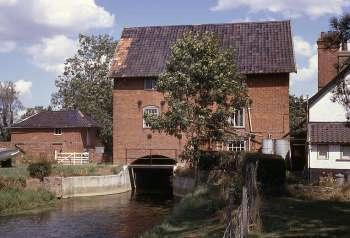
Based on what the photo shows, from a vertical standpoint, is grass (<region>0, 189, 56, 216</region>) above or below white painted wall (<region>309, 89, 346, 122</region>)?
below

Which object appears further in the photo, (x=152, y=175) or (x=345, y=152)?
(x=152, y=175)

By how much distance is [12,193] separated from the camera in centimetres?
3600

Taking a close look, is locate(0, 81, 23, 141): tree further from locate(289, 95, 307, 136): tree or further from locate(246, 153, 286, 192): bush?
locate(246, 153, 286, 192): bush

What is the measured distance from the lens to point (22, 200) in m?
35.4

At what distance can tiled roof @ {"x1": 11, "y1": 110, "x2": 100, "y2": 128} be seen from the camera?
5338 centimetres

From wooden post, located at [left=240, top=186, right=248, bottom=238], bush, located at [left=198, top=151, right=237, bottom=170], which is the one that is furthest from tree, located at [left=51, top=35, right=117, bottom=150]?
wooden post, located at [left=240, top=186, right=248, bottom=238]

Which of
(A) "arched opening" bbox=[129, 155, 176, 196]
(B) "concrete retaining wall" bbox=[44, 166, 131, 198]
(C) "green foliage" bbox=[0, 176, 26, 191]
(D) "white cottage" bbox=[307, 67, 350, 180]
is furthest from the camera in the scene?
(A) "arched opening" bbox=[129, 155, 176, 196]

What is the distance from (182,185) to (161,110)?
24.4 feet

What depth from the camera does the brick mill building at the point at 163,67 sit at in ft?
146

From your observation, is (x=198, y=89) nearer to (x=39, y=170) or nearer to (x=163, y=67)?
(x=163, y=67)

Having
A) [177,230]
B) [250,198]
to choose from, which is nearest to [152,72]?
[177,230]

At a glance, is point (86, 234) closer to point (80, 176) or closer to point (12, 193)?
point (12, 193)

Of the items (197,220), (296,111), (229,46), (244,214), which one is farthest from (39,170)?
(296,111)

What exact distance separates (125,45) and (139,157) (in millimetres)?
10274
